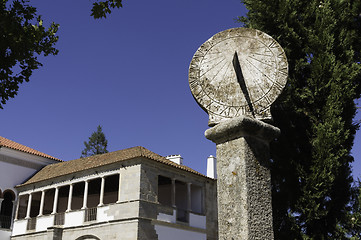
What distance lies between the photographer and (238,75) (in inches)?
184

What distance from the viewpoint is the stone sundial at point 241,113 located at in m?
4.12

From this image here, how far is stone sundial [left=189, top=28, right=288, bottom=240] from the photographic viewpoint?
13.5 ft

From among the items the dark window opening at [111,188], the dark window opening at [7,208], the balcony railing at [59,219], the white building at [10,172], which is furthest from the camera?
the dark window opening at [7,208]

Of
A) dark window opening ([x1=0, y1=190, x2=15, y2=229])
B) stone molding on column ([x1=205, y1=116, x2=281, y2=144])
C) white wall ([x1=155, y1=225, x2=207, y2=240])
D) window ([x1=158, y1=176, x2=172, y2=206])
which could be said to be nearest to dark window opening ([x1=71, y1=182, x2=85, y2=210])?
dark window opening ([x1=0, y1=190, x2=15, y2=229])

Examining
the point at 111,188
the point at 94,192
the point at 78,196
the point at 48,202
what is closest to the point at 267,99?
the point at 111,188

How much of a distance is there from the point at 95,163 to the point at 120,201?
3.24 metres

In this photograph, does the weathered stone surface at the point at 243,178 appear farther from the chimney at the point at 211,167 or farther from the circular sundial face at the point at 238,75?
the chimney at the point at 211,167

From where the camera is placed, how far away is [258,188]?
423 cm

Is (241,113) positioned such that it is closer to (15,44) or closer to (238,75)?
(238,75)

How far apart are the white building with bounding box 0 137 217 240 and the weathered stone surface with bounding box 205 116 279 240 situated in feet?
51.3

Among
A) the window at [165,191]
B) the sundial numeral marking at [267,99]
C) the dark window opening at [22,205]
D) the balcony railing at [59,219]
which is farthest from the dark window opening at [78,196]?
the sundial numeral marking at [267,99]

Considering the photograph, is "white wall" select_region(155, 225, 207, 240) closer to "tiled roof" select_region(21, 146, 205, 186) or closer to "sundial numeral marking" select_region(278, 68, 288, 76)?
"tiled roof" select_region(21, 146, 205, 186)

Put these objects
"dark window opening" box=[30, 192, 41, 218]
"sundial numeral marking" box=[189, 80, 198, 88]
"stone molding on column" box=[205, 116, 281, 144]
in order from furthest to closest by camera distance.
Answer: "dark window opening" box=[30, 192, 41, 218] → "sundial numeral marking" box=[189, 80, 198, 88] → "stone molding on column" box=[205, 116, 281, 144]

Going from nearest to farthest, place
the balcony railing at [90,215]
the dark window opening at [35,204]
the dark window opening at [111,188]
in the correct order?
1. the balcony railing at [90,215]
2. the dark window opening at [111,188]
3. the dark window opening at [35,204]
